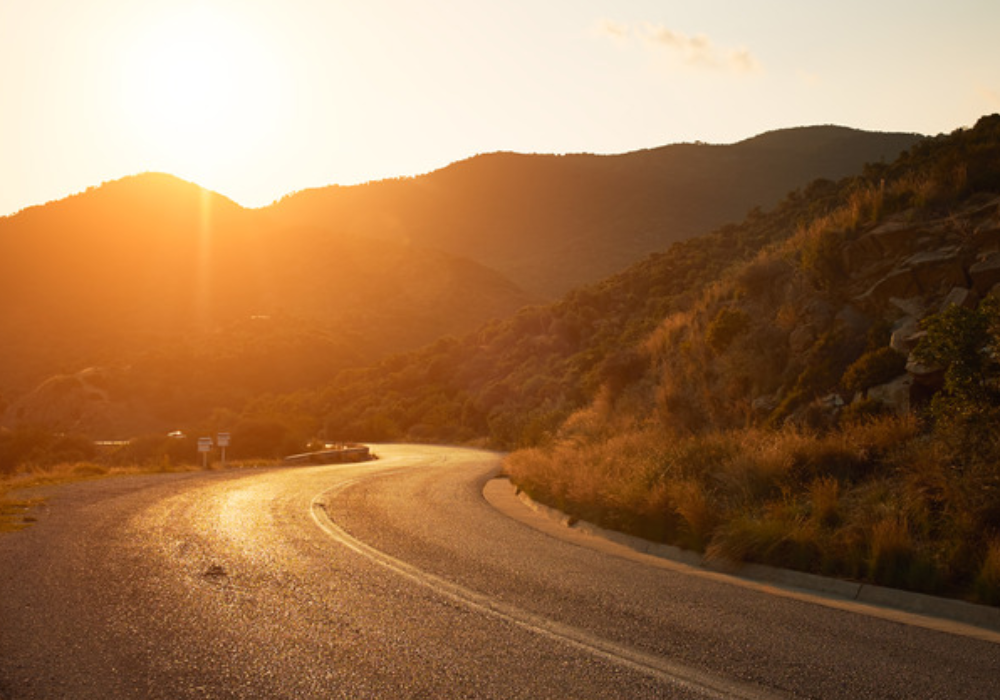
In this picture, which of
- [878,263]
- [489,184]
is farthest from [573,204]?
[878,263]

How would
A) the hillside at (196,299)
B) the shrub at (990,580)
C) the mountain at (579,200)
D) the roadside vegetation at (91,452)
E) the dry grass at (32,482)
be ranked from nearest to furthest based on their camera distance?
the shrub at (990,580) → the dry grass at (32,482) → the roadside vegetation at (91,452) → the hillside at (196,299) → the mountain at (579,200)

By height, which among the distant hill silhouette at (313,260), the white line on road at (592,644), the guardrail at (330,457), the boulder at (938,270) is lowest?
the guardrail at (330,457)

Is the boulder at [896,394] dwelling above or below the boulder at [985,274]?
below

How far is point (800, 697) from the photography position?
5.39 m

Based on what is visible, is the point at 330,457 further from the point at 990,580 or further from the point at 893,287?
the point at 990,580

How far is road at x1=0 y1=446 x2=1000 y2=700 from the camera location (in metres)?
5.66

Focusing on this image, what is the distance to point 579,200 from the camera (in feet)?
426

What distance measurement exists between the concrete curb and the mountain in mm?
90882

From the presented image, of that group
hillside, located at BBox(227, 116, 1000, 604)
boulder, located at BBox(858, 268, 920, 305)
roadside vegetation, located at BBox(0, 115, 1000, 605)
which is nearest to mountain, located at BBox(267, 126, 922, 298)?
roadside vegetation, located at BBox(0, 115, 1000, 605)

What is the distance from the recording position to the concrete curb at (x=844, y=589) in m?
8.07

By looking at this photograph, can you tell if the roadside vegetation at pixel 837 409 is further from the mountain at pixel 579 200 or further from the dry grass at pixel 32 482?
the mountain at pixel 579 200

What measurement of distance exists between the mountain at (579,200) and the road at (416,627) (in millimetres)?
92609

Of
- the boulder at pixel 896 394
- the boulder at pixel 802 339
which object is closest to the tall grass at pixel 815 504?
the boulder at pixel 896 394

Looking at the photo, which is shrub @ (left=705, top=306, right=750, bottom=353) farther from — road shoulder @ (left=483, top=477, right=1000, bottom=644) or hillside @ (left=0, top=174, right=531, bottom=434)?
hillside @ (left=0, top=174, right=531, bottom=434)
